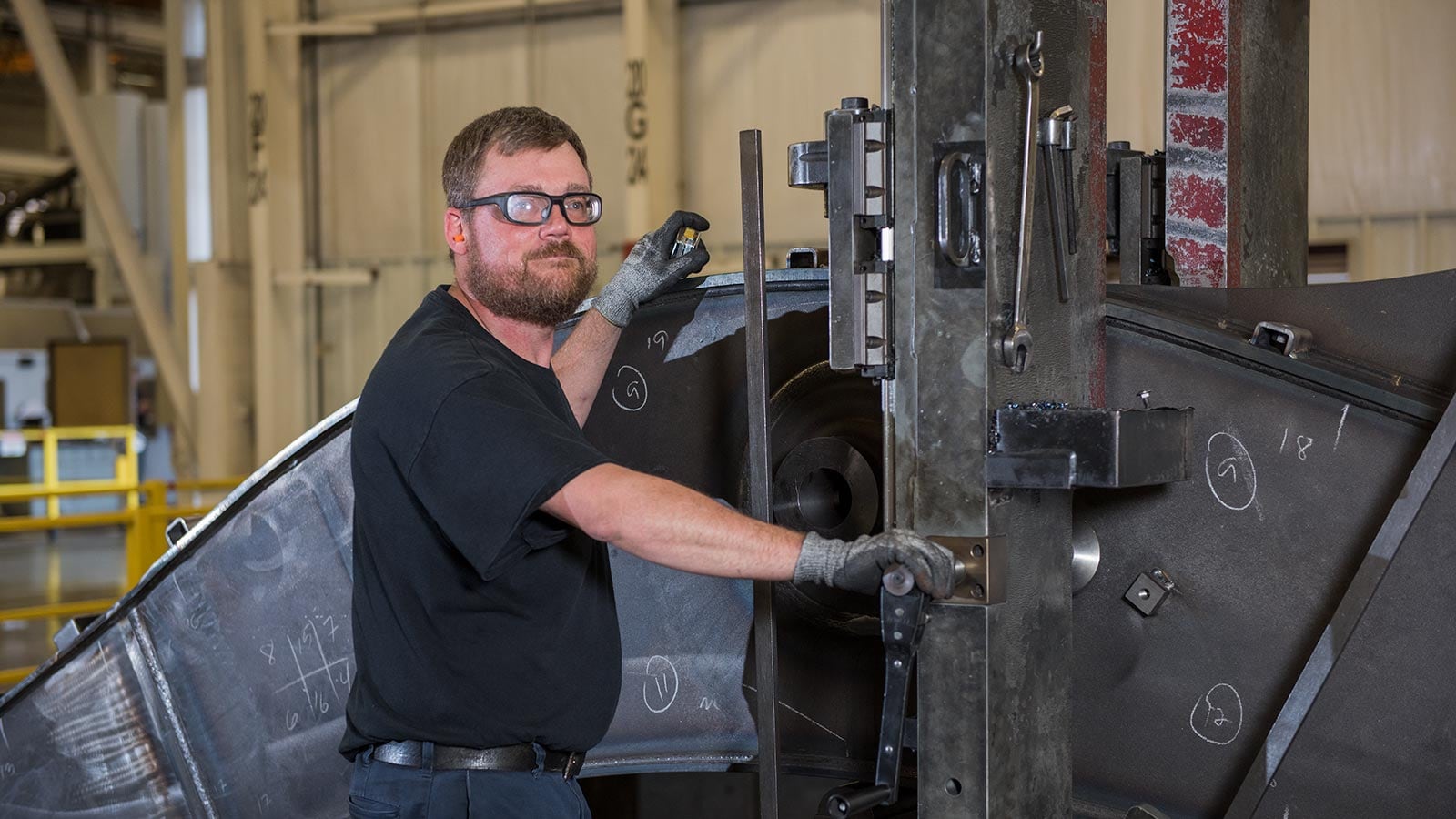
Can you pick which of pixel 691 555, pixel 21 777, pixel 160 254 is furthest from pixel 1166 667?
pixel 160 254

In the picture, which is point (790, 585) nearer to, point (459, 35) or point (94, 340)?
point (459, 35)

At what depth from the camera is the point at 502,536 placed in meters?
1.96

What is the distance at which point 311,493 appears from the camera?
2.98 m

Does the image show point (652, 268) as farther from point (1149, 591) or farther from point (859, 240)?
point (1149, 591)

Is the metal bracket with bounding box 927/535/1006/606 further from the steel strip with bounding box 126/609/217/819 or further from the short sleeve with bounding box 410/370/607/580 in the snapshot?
the steel strip with bounding box 126/609/217/819

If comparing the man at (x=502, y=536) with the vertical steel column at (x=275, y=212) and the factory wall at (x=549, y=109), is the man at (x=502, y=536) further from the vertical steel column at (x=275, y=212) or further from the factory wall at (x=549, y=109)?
the vertical steel column at (x=275, y=212)

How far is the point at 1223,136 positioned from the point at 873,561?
1316mm

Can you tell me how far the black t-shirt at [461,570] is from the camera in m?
1.99

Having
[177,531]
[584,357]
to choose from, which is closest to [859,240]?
[584,357]

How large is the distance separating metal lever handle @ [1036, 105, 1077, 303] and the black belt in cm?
109

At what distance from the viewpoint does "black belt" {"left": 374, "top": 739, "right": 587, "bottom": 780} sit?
216 cm

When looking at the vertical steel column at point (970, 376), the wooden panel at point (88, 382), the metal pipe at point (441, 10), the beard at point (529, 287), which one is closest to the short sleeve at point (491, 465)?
the beard at point (529, 287)

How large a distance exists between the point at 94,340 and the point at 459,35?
6143 millimetres

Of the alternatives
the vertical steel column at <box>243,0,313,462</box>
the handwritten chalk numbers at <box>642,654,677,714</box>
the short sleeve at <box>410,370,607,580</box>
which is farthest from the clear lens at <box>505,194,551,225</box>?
the vertical steel column at <box>243,0,313,462</box>
